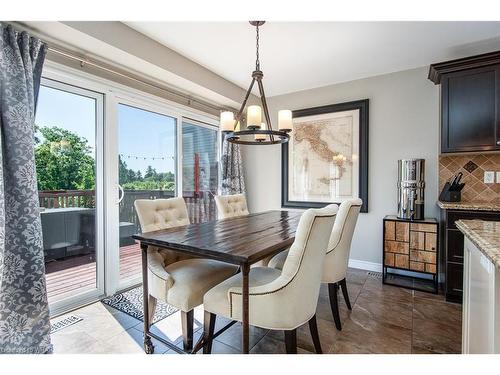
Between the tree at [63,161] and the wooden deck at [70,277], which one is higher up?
the tree at [63,161]

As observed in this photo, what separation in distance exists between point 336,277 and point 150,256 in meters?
1.40

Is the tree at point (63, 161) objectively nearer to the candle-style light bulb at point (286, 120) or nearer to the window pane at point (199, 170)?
the window pane at point (199, 170)

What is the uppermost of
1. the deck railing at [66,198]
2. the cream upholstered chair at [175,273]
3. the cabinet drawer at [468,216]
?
the deck railing at [66,198]

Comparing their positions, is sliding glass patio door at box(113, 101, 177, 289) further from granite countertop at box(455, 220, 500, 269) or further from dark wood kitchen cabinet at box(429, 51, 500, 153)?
dark wood kitchen cabinet at box(429, 51, 500, 153)

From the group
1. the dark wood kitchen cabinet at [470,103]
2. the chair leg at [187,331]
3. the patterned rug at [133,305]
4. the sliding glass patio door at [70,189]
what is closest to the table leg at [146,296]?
the chair leg at [187,331]

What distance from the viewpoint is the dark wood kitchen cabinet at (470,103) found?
2484mm

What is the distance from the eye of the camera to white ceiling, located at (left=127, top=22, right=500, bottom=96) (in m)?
2.29

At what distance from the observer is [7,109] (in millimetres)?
1730

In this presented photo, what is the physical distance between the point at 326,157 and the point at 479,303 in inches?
106

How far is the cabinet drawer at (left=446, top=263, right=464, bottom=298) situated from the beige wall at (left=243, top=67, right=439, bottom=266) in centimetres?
78

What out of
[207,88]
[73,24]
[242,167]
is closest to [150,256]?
[73,24]

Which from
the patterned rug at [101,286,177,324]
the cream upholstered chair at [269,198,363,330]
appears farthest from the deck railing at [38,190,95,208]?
the cream upholstered chair at [269,198,363,330]

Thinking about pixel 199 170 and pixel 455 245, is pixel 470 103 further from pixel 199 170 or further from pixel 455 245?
pixel 199 170

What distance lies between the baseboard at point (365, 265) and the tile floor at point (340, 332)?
2.62ft
